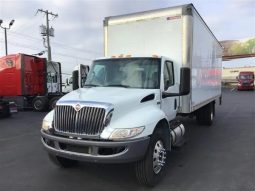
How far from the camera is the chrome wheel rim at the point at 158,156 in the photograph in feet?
19.8

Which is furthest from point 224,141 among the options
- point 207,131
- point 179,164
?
point 179,164

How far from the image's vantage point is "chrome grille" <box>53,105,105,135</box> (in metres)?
5.46

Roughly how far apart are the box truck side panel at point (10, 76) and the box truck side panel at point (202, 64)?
11.6 m

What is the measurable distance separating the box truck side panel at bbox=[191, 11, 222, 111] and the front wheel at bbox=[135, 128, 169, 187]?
2552 mm

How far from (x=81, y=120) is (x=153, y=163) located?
1.47 metres

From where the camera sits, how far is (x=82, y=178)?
6.38 metres

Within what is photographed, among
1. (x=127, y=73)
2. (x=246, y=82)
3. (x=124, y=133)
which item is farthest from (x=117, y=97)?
(x=246, y=82)

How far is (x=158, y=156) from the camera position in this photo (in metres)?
6.12

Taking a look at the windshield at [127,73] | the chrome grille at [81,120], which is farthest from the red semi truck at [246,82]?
the chrome grille at [81,120]

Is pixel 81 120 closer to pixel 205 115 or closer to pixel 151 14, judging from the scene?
pixel 151 14

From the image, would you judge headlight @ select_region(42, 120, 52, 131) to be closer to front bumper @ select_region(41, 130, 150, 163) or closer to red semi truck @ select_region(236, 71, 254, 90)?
front bumper @ select_region(41, 130, 150, 163)

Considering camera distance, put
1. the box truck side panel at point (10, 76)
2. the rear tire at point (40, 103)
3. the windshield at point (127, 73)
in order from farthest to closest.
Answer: the rear tire at point (40, 103) → the box truck side panel at point (10, 76) → the windshield at point (127, 73)

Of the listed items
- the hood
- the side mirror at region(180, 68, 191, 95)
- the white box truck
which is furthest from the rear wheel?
the side mirror at region(180, 68, 191, 95)

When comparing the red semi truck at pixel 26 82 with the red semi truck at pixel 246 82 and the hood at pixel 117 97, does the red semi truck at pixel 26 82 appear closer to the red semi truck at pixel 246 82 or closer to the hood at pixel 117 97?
the hood at pixel 117 97
